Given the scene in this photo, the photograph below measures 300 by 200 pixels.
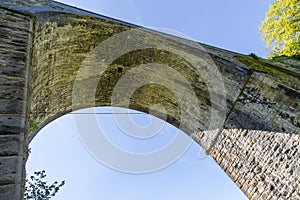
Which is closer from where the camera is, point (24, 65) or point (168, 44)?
point (24, 65)

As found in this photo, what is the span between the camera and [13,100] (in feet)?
6.07

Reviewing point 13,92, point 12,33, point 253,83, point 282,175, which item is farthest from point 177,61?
point 13,92

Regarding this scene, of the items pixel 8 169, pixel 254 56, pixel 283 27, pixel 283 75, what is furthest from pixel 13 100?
pixel 283 27

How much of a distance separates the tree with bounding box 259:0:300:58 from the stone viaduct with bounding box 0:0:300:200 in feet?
17.3

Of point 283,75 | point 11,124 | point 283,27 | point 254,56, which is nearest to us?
point 11,124

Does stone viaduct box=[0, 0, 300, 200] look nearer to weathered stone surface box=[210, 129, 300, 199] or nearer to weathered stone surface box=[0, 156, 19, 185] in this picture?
weathered stone surface box=[210, 129, 300, 199]

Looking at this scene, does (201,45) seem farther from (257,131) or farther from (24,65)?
(24,65)

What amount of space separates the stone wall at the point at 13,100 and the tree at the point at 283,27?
10545 millimetres

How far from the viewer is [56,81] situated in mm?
Result: 5180

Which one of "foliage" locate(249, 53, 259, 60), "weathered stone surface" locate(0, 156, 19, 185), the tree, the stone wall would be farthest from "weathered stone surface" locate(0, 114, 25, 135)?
the tree

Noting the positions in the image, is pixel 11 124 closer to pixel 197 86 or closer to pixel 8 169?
pixel 8 169

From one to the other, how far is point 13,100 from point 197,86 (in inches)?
165

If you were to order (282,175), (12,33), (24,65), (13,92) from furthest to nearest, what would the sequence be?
(282,175) → (12,33) → (24,65) → (13,92)

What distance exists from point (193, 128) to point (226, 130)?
1.17m
